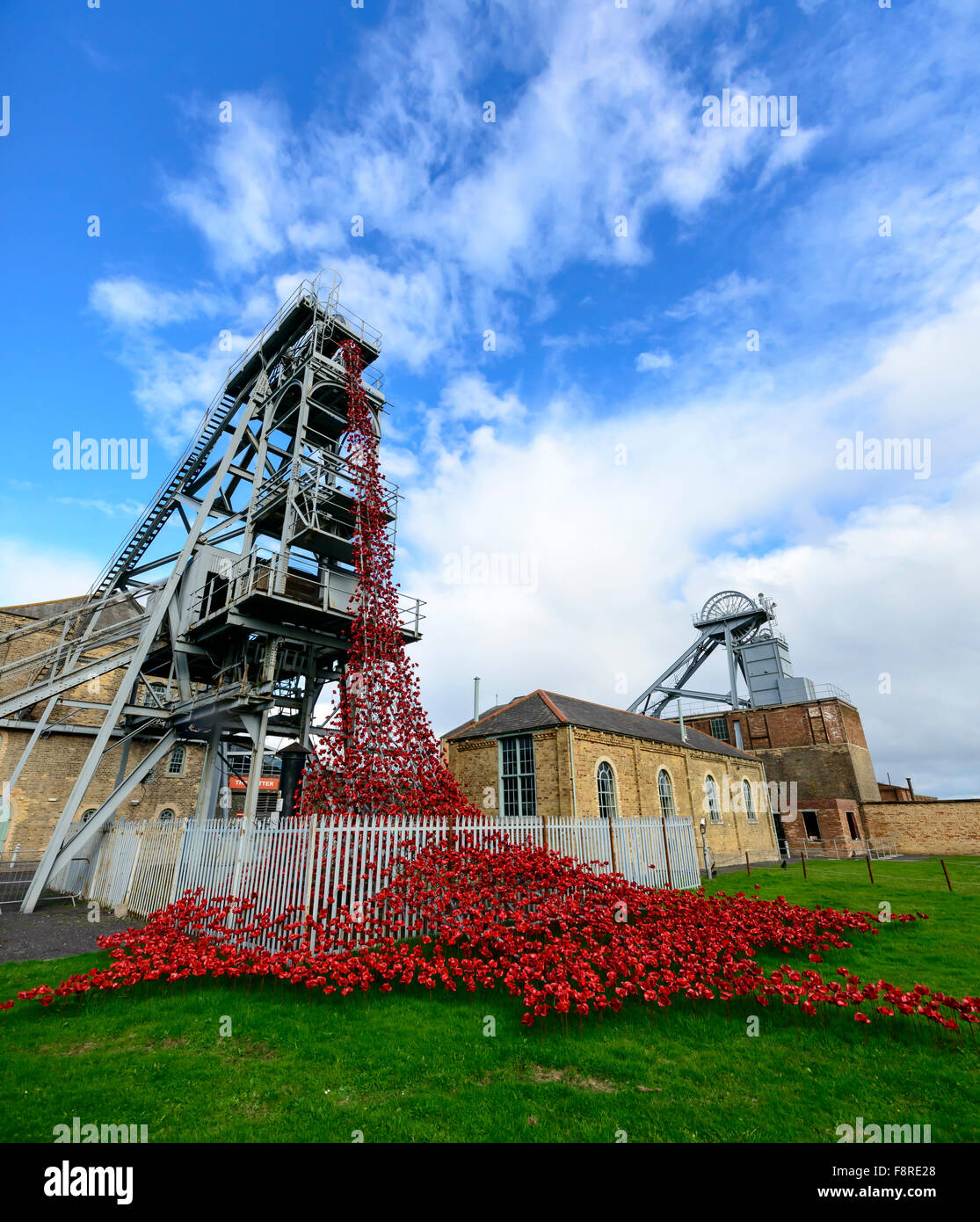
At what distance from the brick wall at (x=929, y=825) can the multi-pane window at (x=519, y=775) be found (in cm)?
2326

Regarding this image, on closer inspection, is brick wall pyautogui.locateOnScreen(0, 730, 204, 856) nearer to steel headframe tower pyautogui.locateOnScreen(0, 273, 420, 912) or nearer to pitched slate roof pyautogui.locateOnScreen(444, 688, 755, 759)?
steel headframe tower pyautogui.locateOnScreen(0, 273, 420, 912)

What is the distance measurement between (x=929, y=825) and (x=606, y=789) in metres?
21.5

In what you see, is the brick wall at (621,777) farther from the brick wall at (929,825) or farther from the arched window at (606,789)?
the brick wall at (929,825)

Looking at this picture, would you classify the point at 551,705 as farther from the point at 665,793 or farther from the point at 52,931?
the point at 52,931

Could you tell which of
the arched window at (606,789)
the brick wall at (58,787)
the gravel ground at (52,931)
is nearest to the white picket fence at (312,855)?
the gravel ground at (52,931)

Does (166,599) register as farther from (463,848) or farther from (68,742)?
(68,742)

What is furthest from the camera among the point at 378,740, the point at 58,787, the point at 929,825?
the point at 929,825

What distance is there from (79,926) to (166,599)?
8.11m

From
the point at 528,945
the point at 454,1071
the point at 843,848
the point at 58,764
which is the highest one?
the point at 58,764

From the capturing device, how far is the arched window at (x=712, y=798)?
2550cm

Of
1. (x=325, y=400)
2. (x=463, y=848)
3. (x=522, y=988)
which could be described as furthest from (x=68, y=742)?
(x=522, y=988)

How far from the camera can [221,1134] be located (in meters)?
3.65

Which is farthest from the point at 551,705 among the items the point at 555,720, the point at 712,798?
the point at 712,798

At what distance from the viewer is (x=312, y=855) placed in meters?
8.02
